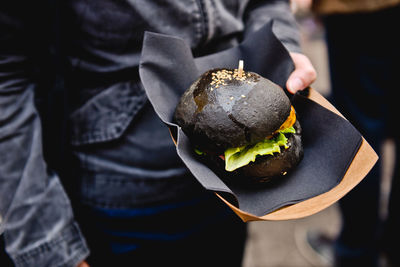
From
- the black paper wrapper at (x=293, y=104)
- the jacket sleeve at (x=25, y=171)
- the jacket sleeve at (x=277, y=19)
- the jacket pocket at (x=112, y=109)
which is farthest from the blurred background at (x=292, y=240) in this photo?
the jacket sleeve at (x=25, y=171)

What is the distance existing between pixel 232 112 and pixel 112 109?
0.48m

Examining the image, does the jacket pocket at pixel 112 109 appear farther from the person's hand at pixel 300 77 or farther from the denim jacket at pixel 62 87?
the person's hand at pixel 300 77

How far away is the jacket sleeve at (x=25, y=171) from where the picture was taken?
116 cm

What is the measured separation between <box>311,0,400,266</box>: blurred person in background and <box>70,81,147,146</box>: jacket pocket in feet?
5.78

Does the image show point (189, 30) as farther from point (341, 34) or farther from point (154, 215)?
point (341, 34)

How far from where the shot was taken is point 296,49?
1.53 metres

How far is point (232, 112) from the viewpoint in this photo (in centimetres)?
116

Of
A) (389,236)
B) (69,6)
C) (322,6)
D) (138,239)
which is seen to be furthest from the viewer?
(389,236)

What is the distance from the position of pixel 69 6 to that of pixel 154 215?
863mm

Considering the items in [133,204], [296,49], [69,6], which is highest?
[69,6]

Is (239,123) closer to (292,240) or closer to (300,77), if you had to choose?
(300,77)

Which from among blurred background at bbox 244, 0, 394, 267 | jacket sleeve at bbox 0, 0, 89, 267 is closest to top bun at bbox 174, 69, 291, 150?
jacket sleeve at bbox 0, 0, 89, 267

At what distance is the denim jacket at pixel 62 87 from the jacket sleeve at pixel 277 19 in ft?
0.77

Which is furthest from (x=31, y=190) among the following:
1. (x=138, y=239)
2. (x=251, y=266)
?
(x=251, y=266)
